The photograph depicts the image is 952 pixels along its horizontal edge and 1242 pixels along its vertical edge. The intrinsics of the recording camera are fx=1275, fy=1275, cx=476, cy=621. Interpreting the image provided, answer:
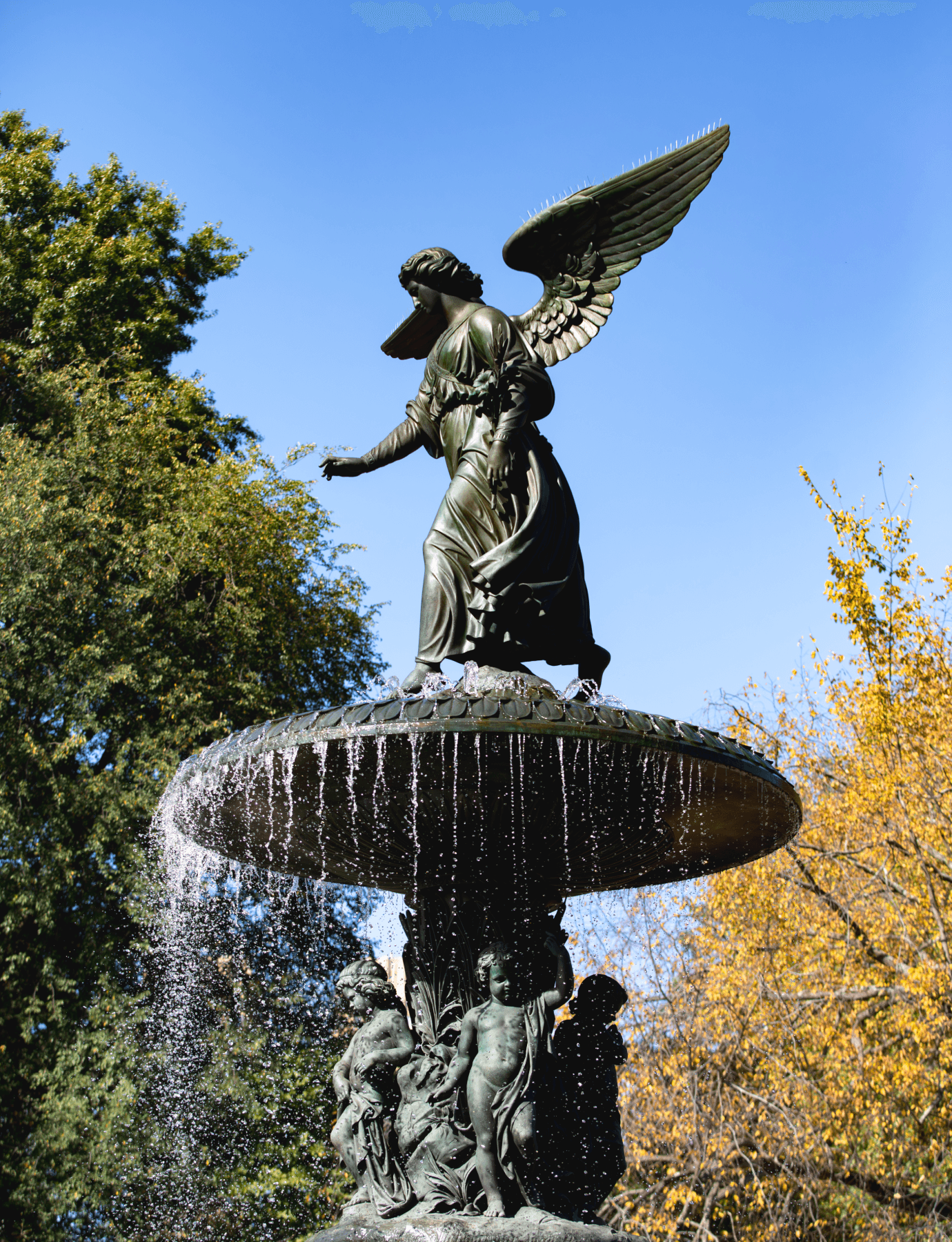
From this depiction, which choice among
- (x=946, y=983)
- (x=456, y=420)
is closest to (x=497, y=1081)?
(x=456, y=420)

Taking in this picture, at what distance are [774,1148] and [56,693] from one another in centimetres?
914

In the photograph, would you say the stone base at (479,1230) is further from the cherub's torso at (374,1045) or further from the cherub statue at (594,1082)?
the cherub's torso at (374,1045)

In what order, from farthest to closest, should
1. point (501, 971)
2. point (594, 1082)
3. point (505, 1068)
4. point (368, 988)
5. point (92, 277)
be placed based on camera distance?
point (92, 277), point (368, 988), point (594, 1082), point (501, 971), point (505, 1068)

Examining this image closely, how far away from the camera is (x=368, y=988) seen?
5.48m

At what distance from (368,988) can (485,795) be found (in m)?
1.09

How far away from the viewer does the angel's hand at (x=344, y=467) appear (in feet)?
22.4

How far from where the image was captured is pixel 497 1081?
16.0 ft

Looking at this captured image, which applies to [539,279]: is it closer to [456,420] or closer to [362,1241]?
[456,420]

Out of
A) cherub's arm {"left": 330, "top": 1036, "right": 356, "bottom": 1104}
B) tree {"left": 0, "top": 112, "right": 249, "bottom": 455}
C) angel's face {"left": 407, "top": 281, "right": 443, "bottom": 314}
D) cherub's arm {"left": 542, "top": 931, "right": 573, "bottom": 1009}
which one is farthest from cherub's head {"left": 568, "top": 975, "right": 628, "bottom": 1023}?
tree {"left": 0, "top": 112, "right": 249, "bottom": 455}

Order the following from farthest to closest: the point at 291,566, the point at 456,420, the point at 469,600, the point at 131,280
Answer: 1. the point at 131,280
2. the point at 291,566
3. the point at 456,420
4. the point at 469,600

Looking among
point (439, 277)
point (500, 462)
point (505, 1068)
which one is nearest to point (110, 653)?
point (439, 277)

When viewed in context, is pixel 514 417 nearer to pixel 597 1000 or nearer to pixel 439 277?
pixel 439 277

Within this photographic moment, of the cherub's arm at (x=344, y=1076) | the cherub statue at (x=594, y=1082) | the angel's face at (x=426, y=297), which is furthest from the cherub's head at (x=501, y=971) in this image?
the angel's face at (x=426, y=297)

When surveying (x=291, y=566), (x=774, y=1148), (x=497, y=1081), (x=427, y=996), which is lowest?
(x=774, y=1148)
